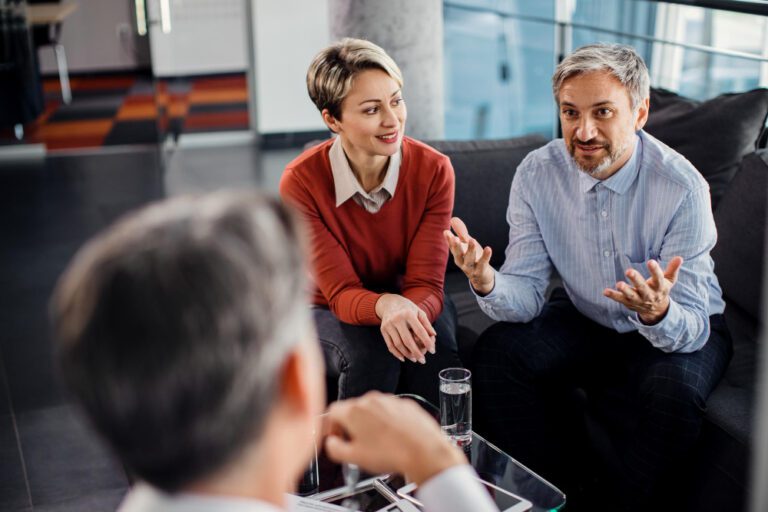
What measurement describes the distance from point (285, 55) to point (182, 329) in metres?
5.81

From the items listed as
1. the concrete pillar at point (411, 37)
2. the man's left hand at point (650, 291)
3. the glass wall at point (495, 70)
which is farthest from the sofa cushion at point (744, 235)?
the glass wall at point (495, 70)

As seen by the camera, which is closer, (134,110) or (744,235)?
(744,235)

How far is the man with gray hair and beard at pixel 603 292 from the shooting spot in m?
2.00

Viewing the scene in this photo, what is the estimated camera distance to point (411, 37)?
3.18m

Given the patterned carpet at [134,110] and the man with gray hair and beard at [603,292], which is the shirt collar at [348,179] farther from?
the patterned carpet at [134,110]

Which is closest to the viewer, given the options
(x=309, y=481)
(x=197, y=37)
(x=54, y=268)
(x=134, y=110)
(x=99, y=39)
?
(x=309, y=481)

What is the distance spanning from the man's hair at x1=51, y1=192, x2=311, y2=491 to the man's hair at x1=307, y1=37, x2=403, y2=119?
5.16ft

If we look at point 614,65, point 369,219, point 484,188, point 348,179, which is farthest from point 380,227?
point 614,65

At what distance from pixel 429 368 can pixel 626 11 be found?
13.5 ft

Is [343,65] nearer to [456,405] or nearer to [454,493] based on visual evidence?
[456,405]

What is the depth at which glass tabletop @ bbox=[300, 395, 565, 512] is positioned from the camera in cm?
170

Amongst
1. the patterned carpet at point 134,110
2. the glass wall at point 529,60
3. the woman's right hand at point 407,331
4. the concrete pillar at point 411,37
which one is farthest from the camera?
the patterned carpet at point 134,110

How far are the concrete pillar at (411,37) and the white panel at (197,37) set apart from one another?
2.74 meters

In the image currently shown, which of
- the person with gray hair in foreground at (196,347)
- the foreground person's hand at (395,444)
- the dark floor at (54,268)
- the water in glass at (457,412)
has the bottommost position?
the dark floor at (54,268)
